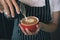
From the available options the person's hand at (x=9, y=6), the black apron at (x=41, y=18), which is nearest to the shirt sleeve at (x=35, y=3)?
the black apron at (x=41, y=18)

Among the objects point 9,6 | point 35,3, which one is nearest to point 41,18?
point 35,3

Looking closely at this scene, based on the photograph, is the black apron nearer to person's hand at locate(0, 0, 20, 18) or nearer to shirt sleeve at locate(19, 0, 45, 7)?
shirt sleeve at locate(19, 0, 45, 7)

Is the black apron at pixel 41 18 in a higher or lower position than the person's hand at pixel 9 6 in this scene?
lower

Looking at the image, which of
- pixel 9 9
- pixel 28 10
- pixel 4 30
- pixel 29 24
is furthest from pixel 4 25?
pixel 29 24

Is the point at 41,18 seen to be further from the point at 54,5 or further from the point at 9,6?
the point at 9,6

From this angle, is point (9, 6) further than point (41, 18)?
No

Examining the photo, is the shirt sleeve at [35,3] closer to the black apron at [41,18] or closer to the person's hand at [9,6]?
the black apron at [41,18]

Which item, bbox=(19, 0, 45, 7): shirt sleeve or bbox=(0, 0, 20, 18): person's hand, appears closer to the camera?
bbox=(0, 0, 20, 18): person's hand

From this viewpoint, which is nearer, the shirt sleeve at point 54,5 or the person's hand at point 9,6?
the person's hand at point 9,6

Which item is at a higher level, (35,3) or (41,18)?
(35,3)

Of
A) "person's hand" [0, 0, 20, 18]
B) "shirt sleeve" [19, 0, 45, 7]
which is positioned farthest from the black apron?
"person's hand" [0, 0, 20, 18]

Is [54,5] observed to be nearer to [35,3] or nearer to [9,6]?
[35,3]

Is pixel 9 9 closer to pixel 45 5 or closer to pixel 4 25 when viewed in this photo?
pixel 45 5

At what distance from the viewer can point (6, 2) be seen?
0.85 metres
